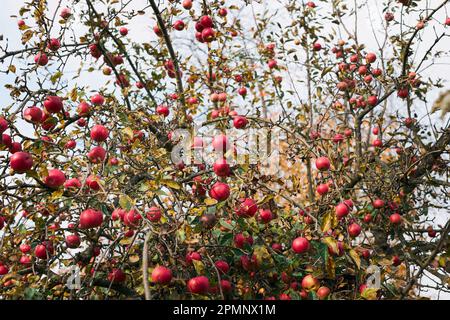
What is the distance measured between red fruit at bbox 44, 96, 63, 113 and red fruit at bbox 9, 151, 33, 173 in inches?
18.6

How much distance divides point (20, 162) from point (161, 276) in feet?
2.77

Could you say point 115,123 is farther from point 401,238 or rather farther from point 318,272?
point 401,238

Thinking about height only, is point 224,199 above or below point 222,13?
below

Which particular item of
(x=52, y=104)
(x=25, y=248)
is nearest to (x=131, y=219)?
(x=25, y=248)

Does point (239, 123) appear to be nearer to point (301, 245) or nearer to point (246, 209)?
point (246, 209)

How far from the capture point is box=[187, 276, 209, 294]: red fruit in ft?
5.74

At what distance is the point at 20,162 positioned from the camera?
196 centimetres

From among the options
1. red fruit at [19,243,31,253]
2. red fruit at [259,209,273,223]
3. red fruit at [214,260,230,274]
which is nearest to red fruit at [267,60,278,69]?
red fruit at [259,209,273,223]

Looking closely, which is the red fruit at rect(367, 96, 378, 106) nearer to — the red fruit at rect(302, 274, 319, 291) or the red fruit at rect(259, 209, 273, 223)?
the red fruit at rect(259, 209, 273, 223)

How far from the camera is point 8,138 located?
7.06 ft

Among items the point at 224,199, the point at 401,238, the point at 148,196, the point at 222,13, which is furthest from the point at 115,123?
the point at 401,238

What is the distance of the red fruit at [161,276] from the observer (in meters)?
1.72

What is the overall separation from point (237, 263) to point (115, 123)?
0.98 meters

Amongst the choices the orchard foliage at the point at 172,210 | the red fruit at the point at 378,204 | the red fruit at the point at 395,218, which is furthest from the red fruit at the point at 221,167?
the red fruit at the point at 395,218
